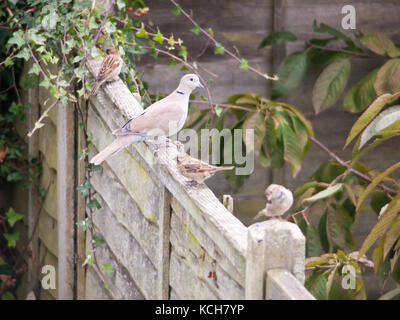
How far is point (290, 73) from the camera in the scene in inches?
132

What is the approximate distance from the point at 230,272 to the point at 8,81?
6.20ft

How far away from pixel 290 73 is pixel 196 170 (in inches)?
66.5

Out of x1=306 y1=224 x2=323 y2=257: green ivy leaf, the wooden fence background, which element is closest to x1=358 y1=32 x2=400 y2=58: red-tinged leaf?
the wooden fence background

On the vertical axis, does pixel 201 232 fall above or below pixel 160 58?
Answer: below

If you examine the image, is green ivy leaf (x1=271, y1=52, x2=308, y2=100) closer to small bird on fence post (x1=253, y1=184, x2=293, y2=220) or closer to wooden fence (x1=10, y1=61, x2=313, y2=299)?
wooden fence (x1=10, y1=61, x2=313, y2=299)

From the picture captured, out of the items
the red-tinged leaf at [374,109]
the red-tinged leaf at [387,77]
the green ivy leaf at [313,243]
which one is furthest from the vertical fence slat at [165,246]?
the red-tinged leaf at [387,77]

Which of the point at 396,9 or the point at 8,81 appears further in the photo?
the point at 396,9

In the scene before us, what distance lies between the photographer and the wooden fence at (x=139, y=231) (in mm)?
1424

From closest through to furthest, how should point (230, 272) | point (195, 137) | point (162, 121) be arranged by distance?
1. point (230, 272)
2. point (162, 121)
3. point (195, 137)

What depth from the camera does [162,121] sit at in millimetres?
1993

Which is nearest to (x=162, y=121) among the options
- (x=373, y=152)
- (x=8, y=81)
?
(x=8, y=81)

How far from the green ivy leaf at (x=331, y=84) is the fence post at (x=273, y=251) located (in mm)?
1927

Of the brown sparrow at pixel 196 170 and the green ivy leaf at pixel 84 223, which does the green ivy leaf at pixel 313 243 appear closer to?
the green ivy leaf at pixel 84 223
